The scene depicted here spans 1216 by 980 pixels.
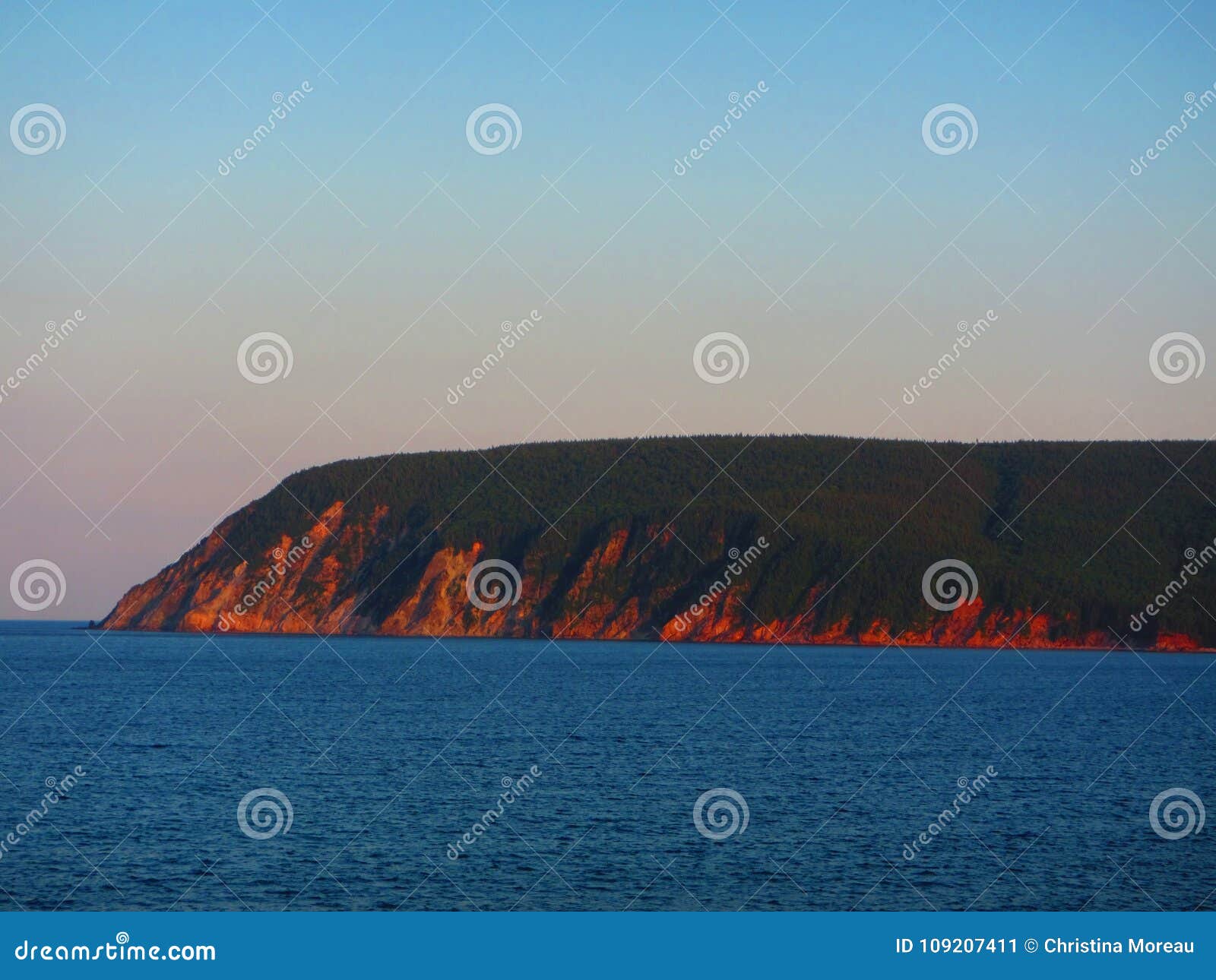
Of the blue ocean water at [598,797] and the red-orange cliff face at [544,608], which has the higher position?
the red-orange cliff face at [544,608]

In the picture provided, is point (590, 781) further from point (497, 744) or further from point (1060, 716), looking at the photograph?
point (1060, 716)

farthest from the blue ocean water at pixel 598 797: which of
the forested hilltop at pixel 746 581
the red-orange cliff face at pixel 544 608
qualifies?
the forested hilltop at pixel 746 581

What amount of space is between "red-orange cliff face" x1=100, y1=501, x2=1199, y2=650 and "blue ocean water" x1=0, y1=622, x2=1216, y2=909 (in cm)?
7442

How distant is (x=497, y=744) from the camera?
59.0m

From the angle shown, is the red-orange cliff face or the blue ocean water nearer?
the blue ocean water

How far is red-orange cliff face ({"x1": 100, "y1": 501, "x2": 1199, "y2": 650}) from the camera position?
559ft

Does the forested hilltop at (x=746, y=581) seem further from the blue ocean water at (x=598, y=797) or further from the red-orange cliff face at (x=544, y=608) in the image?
the blue ocean water at (x=598, y=797)

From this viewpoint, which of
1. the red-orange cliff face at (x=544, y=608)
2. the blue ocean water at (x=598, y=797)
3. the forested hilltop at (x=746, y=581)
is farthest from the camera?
the forested hilltop at (x=746, y=581)

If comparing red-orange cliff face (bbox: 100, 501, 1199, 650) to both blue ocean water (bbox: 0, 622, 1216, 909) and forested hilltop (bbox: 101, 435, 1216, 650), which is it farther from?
blue ocean water (bbox: 0, 622, 1216, 909)

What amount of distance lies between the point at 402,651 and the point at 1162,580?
315ft

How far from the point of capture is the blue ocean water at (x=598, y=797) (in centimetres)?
3316

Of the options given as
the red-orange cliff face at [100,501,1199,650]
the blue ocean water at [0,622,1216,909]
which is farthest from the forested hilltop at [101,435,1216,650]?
the blue ocean water at [0,622,1216,909]

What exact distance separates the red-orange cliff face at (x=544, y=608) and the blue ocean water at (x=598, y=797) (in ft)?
244

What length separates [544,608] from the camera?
595ft
